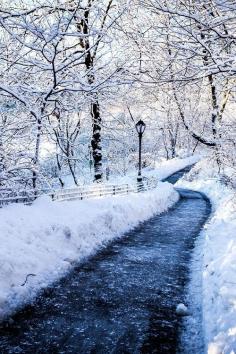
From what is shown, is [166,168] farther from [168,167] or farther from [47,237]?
[47,237]

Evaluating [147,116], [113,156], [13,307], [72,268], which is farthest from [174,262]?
[147,116]

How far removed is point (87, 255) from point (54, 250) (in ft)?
4.01

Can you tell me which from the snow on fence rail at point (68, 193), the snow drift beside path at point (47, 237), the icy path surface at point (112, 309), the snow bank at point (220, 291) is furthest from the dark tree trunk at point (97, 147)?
the snow bank at point (220, 291)

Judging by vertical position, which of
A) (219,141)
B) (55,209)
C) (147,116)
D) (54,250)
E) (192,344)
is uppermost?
(147,116)

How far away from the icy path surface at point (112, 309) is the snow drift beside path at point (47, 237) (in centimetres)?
33

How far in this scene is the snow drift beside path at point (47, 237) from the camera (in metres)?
7.10

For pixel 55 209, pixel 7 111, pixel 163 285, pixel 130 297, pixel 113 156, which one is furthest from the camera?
pixel 113 156

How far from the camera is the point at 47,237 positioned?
363 inches

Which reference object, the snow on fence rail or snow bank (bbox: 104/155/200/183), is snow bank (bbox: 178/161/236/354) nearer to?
the snow on fence rail

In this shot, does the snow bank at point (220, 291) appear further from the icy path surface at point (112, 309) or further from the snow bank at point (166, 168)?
the snow bank at point (166, 168)

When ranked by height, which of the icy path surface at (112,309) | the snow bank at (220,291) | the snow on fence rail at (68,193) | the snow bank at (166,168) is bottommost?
→ the icy path surface at (112,309)

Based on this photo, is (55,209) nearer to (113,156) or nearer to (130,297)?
(130,297)

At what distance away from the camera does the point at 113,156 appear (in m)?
48.1

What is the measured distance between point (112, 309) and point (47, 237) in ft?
10.1
